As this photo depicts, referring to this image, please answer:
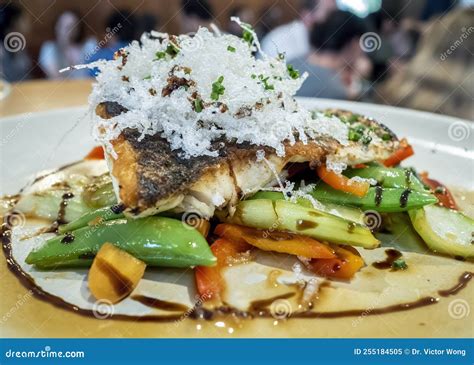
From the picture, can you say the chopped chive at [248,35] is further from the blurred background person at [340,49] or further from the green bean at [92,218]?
the blurred background person at [340,49]

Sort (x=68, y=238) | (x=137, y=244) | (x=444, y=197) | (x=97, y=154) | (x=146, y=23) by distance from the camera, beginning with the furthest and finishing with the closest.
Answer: (x=146, y=23) → (x=97, y=154) → (x=444, y=197) → (x=68, y=238) → (x=137, y=244)

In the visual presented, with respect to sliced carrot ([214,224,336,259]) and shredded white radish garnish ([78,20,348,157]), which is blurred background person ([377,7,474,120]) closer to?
shredded white radish garnish ([78,20,348,157])

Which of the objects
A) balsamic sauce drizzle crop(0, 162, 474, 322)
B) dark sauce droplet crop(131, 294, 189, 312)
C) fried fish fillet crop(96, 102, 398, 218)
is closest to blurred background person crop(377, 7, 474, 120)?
fried fish fillet crop(96, 102, 398, 218)

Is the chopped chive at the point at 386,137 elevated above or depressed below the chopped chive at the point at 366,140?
above

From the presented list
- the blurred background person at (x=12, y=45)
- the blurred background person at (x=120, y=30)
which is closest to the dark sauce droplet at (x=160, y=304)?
the blurred background person at (x=120, y=30)

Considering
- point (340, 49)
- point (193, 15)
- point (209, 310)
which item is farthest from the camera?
point (193, 15)

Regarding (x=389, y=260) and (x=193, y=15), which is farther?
(x=193, y=15)

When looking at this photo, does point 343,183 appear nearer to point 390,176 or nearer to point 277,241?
point 390,176

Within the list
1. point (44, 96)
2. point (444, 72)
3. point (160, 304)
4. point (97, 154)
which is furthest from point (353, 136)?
point (444, 72)
